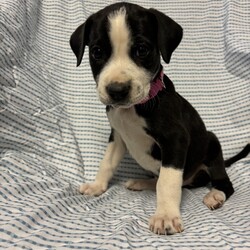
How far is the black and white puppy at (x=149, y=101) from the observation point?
220 cm

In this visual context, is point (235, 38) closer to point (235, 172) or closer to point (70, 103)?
point (235, 172)

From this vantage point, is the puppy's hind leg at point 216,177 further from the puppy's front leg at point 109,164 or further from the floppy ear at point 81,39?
the floppy ear at point 81,39

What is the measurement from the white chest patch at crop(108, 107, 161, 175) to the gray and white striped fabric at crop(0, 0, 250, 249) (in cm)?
27

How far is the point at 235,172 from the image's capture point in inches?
127

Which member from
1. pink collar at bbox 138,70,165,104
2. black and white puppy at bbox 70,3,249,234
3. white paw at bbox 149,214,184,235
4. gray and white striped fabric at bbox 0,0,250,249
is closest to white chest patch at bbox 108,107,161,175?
black and white puppy at bbox 70,3,249,234

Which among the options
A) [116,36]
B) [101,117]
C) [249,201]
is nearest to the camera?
[116,36]

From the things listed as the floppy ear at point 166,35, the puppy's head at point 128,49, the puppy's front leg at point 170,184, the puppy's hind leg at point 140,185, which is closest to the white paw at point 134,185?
the puppy's hind leg at point 140,185

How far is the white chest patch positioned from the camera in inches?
100

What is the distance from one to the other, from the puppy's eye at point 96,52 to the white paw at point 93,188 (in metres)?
0.95

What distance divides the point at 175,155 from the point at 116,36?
2.50 feet

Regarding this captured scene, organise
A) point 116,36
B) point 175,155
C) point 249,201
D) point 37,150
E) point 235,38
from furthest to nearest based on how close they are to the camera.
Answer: point 235,38 < point 37,150 < point 249,201 < point 175,155 < point 116,36

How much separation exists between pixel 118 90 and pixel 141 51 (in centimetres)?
30

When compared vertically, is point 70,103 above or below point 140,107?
below

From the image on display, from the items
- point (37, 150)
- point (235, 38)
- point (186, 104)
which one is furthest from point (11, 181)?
point (235, 38)
